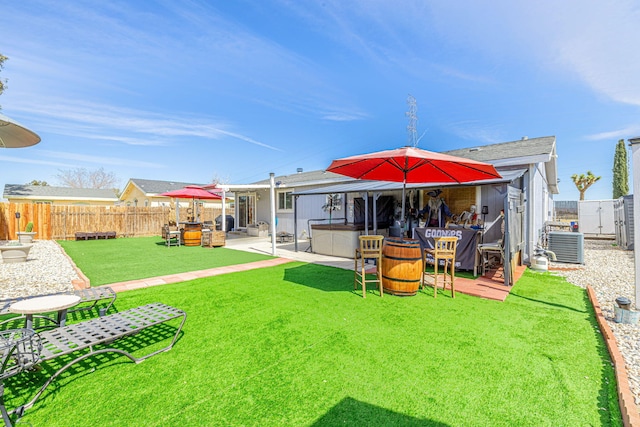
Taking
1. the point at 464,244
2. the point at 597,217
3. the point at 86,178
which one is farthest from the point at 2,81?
the point at 86,178

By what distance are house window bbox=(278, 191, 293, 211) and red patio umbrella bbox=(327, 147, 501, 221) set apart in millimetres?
9593

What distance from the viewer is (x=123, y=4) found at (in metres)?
7.44

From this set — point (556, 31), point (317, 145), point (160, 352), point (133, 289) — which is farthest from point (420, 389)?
point (317, 145)

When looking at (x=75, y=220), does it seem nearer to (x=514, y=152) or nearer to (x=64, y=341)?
(x=64, y=341)

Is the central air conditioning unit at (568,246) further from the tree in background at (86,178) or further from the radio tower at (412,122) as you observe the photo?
the tree in background at (86,178)

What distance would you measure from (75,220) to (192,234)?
720 cm

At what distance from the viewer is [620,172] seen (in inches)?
1016

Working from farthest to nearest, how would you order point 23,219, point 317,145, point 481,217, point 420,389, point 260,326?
point 317,145, point 23,219, point 481,217, point 260,326, point 420,389

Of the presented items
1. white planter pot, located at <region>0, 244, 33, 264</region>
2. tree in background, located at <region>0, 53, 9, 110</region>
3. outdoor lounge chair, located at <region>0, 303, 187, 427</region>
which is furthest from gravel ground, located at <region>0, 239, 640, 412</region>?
tree in background, located at <region>0, 53, 9, 110</region>

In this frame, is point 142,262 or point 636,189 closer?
point 636,189

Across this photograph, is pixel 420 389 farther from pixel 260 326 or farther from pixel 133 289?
pixel 133 289

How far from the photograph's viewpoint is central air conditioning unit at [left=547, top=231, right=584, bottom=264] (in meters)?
8.44

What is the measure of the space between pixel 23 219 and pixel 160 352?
16.1m

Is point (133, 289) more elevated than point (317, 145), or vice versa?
point (317, 145)
